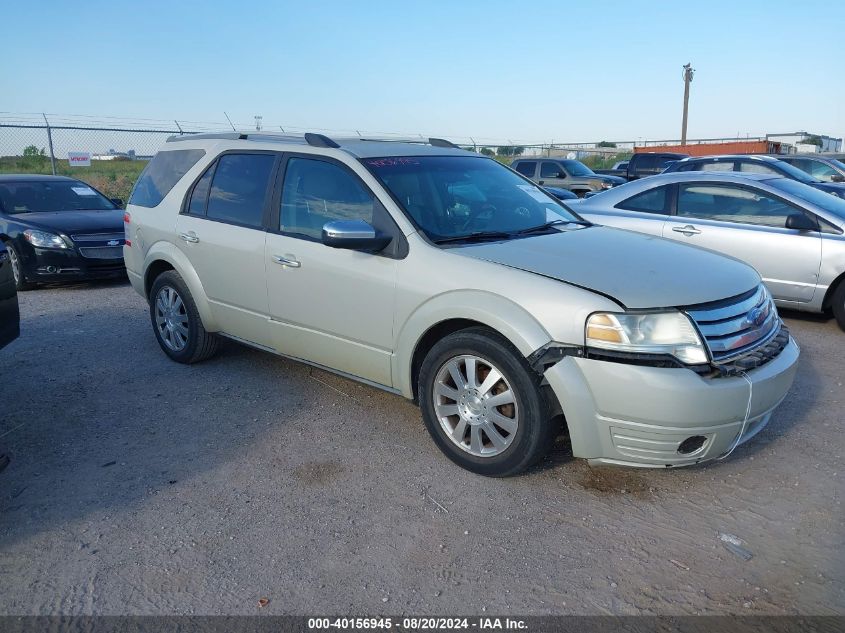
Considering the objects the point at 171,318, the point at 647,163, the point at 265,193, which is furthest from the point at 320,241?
the point at 647,163

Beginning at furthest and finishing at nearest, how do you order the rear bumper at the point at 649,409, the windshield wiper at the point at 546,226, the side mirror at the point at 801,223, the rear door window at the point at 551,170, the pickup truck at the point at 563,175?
the rear door window at the point at 551,170
the pickup truck at the point at 563,175
the side mirror at the point at 801,223
the windshield wiper at the point at 546,226
the rear bumper at the point at 649,409

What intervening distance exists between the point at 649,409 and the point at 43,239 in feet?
25.6

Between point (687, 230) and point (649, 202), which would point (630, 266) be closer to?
point (687, 230)

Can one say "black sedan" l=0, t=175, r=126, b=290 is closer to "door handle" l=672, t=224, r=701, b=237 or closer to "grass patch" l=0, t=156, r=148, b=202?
"door handle" l=672, t=224, r=701, b=237

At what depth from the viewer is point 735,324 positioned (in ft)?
11.8

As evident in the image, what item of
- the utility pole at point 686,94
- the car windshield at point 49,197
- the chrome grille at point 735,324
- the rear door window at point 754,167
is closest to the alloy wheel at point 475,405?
the chrome grille at point 735,324

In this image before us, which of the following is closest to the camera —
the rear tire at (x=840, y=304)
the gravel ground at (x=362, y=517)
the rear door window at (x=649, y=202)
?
the gravel ground at (x=362, y=517)

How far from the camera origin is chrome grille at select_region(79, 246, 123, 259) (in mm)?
8727

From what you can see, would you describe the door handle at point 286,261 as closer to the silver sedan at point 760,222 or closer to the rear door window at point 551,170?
the silver sedan at point 760,222

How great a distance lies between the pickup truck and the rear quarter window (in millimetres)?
13670

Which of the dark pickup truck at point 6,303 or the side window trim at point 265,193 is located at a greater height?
the side window trim at point 265,193

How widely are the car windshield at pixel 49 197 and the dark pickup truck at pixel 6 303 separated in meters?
5.29

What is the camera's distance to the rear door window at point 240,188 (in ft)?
16.1

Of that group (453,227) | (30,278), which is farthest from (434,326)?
(30,278)
